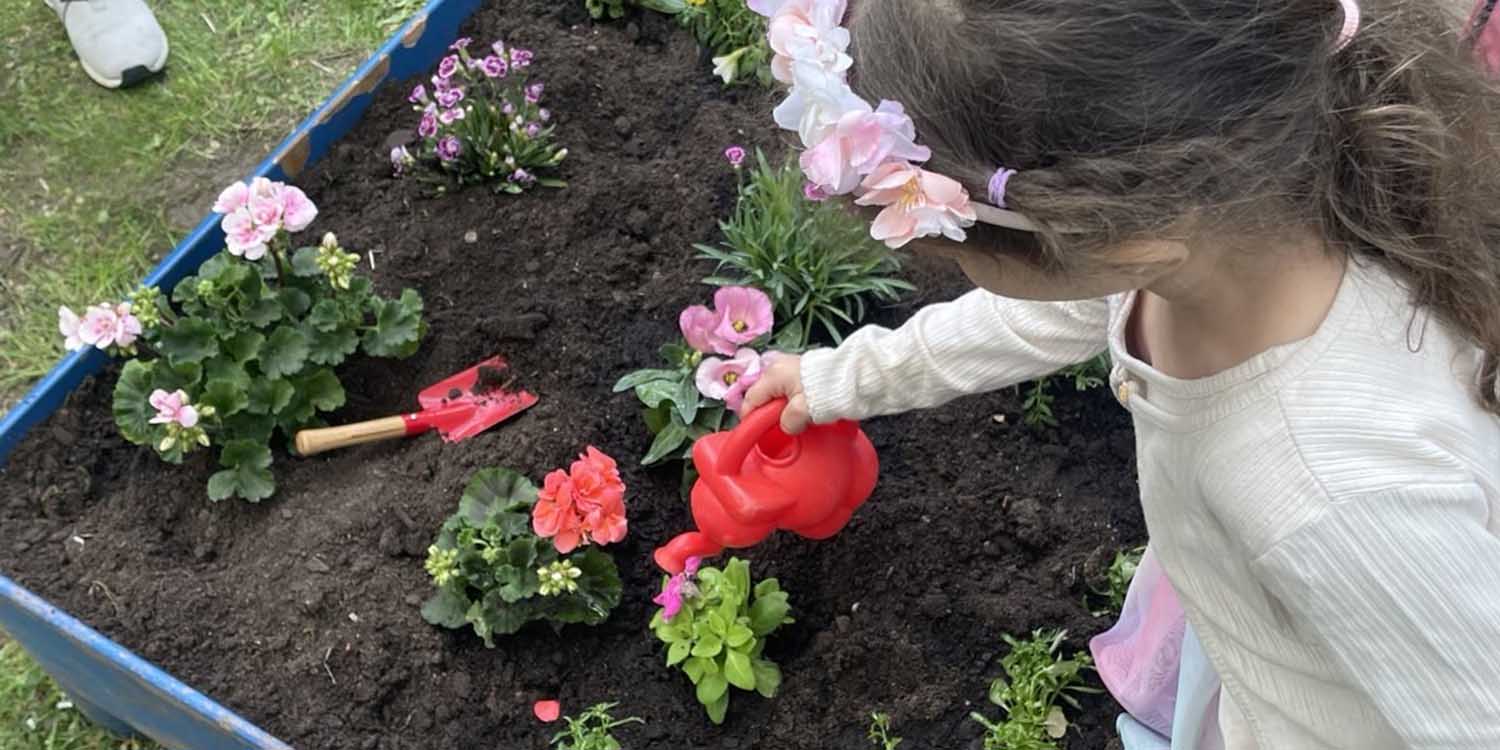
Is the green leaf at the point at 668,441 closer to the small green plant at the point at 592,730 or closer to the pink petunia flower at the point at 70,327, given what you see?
the small green plant at the point at 592,730

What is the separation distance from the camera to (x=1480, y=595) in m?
1.16

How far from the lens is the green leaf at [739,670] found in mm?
1813

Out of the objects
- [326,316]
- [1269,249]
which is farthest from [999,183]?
[326,316]

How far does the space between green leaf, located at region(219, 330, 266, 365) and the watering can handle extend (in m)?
0.86

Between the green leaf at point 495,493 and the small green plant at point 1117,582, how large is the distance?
0.86 metres

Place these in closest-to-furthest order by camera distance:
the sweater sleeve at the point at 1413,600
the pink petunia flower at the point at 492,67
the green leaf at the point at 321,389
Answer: the sweater sleeve at the point at 1413,600, the green leaf at the point at 321,389, the pink petunia flower at the point at 492,67

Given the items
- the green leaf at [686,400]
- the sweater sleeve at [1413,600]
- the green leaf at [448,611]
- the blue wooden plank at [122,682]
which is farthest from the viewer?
the green leaf at [686,400]

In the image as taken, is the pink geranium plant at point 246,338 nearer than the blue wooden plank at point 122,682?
No

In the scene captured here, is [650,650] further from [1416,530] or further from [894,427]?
[1416,530]

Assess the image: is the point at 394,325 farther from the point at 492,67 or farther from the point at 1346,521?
the point at 1346,521

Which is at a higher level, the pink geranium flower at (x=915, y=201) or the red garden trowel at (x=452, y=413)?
the pink geranium flower at (x=915, y=201)

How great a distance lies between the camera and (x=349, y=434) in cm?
212

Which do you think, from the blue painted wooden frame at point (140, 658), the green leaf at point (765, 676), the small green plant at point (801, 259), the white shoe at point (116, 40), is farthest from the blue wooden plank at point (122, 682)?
the white shoe at point (116, 40)

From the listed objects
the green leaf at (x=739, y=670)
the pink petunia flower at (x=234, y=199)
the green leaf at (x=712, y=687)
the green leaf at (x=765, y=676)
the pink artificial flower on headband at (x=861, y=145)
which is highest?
the pink artificial flower on headband at (x=861, y=145)
